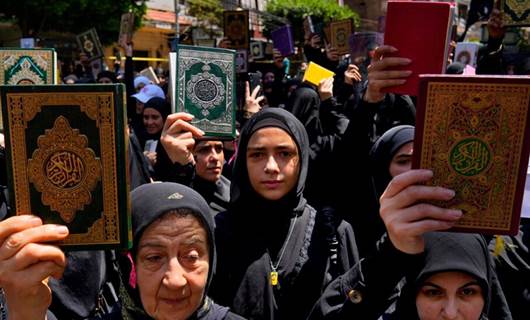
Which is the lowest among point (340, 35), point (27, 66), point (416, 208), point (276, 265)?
point (276, 265)

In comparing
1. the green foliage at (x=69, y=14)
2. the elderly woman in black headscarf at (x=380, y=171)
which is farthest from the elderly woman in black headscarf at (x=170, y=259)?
the green foliage at (x=69, y=14)

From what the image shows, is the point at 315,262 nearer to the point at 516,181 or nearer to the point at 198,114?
the point at 198,114

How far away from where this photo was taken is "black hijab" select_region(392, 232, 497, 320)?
2041 millimetres

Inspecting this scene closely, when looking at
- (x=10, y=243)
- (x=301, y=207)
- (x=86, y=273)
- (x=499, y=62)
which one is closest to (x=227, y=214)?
(x=301, y=207)

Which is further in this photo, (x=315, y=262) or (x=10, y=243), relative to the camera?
(x=315, y=262)

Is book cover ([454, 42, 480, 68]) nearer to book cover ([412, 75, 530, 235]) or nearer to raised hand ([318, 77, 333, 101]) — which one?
raised hand ([318, 77, 333, 101])

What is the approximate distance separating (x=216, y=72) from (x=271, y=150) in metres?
0.55

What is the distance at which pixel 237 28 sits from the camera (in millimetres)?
7020

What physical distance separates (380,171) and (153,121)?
2.88 meters

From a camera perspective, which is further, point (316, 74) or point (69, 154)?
point (316, 74)

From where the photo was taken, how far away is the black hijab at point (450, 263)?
2.04 metres

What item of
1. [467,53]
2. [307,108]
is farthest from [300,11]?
[307,108]

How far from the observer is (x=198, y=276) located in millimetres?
1935

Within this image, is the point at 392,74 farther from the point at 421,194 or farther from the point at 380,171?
the point at 380,171
